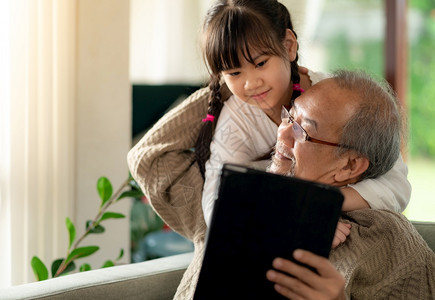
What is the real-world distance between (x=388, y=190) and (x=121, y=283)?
771 millimetres

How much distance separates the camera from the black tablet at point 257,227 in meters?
1.12

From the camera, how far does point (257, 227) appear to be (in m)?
1.16

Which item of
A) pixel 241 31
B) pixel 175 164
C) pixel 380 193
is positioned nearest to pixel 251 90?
pixel 241 31

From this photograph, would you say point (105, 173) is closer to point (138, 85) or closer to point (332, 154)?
point (138, 85)

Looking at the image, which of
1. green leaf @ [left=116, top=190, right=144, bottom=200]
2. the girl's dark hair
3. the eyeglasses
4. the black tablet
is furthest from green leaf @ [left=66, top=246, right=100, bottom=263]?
the black tablet

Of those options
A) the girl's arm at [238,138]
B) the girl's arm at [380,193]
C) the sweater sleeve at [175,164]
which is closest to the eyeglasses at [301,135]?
the girl's arm at [380,193]

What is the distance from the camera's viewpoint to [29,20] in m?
2.36

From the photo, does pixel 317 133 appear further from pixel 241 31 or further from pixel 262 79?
pixel 241 31

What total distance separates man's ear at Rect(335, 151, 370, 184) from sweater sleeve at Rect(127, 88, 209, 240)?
0.45m

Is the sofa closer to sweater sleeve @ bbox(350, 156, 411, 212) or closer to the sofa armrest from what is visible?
the sofa armrest

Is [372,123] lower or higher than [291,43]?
lower

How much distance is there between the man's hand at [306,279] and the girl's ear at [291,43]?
2.62 feet

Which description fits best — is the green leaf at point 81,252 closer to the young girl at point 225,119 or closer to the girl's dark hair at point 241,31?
the young girl at point 225,119

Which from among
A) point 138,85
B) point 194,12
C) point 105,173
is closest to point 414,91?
point 194,12
